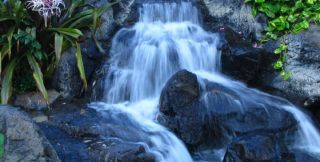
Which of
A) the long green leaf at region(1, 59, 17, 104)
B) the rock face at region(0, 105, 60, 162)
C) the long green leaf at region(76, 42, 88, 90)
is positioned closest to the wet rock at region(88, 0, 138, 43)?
the long green leaf at region(76, 42, 88, 90)

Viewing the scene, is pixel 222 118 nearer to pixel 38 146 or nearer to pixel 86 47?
pixel 86 47

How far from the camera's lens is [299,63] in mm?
7645

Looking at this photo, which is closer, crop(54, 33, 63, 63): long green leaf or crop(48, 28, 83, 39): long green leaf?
crop(54, 33, 63, 63): long green leaf

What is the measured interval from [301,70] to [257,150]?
2.57 metres

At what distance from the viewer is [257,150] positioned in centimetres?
546

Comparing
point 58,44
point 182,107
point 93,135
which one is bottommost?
point 93,135

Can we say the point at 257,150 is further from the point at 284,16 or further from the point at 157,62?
the point at 284,16

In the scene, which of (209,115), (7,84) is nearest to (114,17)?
(7,84)

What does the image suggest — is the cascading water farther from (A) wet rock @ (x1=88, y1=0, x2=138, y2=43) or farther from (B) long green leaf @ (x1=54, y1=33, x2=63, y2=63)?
(B) long green leaf @ (x1=54, y1=33, x2=63, y2=63)

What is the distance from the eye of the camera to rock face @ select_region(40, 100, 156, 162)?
5238mm

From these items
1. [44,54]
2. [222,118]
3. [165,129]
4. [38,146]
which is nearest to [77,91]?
[44,54]

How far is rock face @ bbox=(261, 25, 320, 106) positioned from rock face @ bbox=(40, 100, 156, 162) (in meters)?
2.66

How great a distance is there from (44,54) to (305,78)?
3937mm

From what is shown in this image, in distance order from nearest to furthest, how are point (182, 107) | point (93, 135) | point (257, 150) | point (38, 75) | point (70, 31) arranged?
point (257, 150)
point (93, 135)
point (182, 107)
point (38, 75)
point (70, 31)
